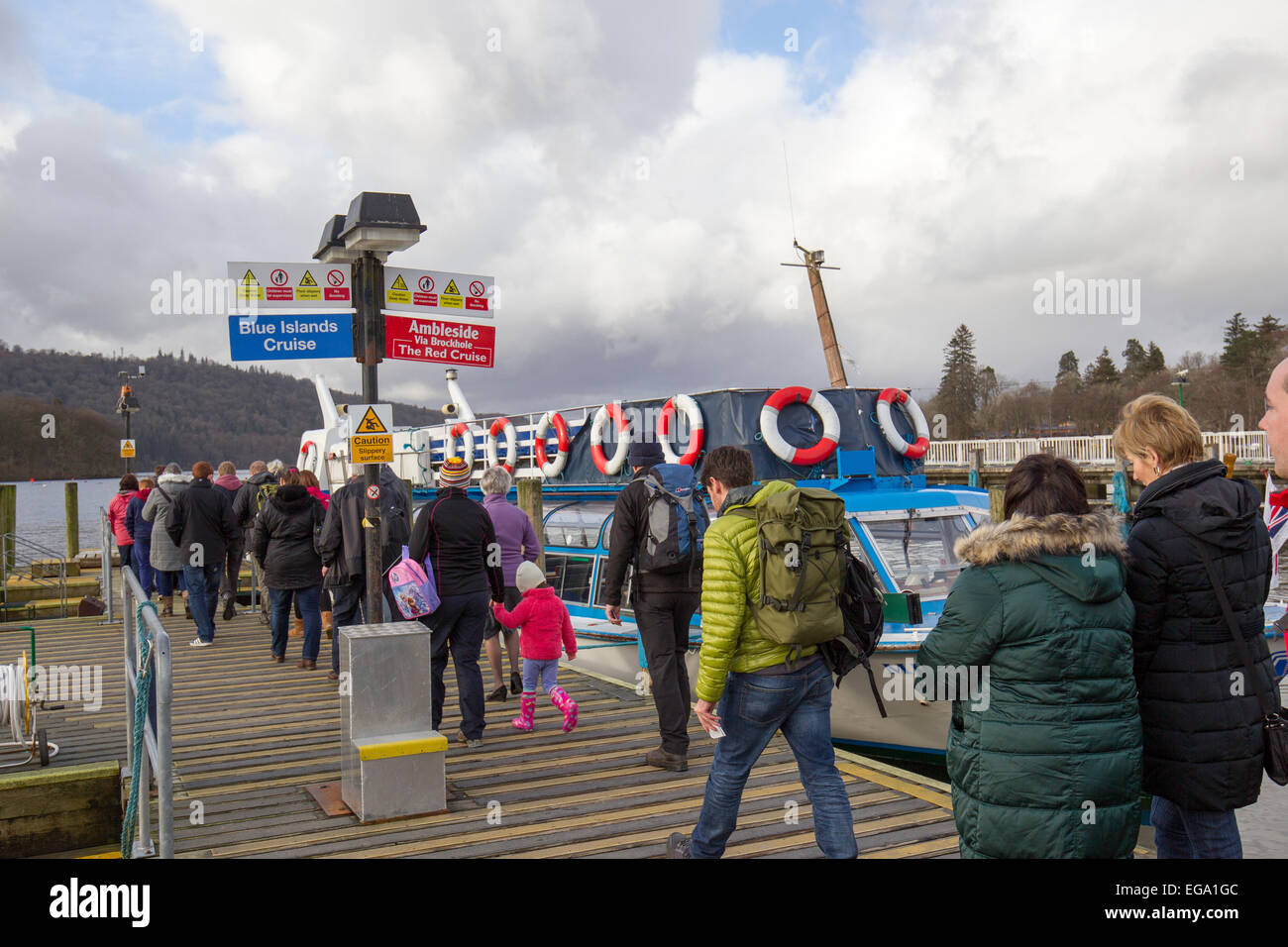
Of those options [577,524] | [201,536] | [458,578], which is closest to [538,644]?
[458,578]

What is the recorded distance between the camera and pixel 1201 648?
3.32m

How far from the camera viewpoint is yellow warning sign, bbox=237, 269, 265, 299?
6.00 m

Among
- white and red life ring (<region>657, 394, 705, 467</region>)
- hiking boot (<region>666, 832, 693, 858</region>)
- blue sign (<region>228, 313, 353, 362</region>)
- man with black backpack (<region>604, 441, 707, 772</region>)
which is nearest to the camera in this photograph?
hiking boot (<region>666, 832, 693, 858</region>)

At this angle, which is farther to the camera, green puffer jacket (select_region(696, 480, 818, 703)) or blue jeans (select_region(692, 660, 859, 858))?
blue jeans (select_region(692, 660, 859, 858))

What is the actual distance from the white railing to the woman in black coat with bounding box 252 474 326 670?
89.4ft

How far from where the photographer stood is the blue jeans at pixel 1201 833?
3387mm

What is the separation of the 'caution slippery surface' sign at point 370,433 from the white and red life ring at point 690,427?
6050mm

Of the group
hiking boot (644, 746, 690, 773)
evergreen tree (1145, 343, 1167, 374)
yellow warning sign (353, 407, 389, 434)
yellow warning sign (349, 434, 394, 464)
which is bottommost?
hiking boot (644, 746, 690, 773)

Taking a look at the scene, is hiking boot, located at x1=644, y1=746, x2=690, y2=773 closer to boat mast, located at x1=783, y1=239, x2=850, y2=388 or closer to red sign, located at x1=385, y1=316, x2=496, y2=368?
red sign, located at x1=385, y1=316, x2=496, y2=368

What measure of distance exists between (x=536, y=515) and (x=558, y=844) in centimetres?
872

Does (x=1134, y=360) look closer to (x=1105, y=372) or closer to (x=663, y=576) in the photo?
(x=1105, y=372)

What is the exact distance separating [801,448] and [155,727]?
7.73 meters

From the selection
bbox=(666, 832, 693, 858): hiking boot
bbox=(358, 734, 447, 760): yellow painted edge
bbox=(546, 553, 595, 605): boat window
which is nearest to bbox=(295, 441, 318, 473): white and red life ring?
bbox=(546, 553, 595, 605): boat window
